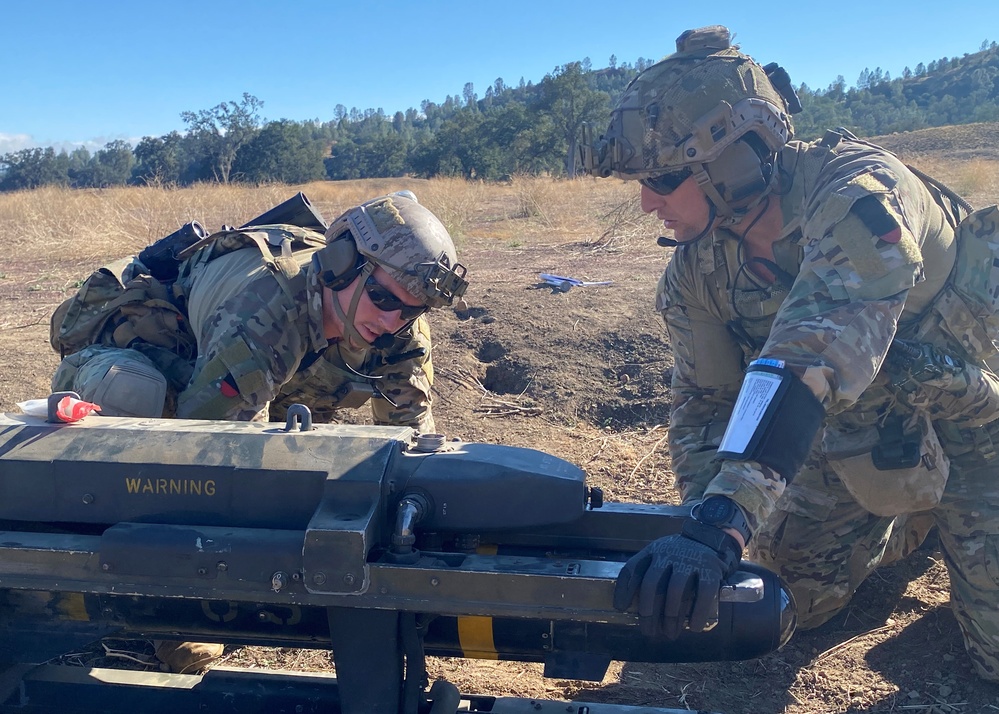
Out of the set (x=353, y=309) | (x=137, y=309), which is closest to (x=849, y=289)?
(x=353, y=309)

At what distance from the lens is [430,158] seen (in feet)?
133

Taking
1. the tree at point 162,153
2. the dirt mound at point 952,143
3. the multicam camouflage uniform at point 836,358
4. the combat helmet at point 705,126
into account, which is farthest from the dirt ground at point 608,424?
the tree at point 162,153

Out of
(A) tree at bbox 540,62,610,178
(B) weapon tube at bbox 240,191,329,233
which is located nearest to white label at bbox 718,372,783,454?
(B) weapon tube at bbox 240,191,329,233

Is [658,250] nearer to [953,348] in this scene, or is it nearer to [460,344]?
[460,344]

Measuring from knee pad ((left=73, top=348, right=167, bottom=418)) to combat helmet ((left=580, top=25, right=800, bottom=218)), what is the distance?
184cm

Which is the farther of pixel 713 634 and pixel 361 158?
pixel 361 158

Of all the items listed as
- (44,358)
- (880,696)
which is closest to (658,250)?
(44,358)

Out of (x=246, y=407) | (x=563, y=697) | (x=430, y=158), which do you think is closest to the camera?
(x=563, y=697)

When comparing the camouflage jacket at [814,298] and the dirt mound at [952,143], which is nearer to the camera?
the camouflage jacket at [814,298]

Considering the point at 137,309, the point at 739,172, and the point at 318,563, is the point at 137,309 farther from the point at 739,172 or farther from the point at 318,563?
the point at 739,172

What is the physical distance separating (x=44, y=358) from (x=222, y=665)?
12.5 ft

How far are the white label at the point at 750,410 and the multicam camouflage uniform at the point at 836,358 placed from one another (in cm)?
5

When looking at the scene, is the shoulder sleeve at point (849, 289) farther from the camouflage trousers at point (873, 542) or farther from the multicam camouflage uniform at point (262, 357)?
the multicam camouflage uniform at point (262, 357)

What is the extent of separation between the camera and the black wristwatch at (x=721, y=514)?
198cm
